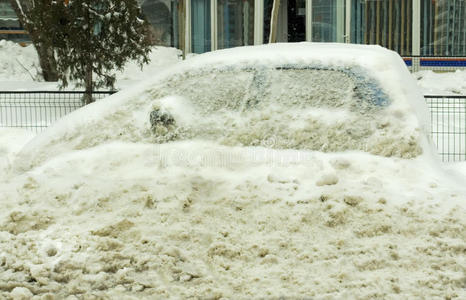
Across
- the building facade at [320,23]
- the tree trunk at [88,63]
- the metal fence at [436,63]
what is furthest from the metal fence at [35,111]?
the metal fence at [436,63]

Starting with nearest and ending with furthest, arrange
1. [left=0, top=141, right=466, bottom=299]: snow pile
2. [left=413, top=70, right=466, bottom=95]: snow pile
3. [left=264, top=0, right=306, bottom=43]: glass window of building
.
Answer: [left=0, top=141, right=466, bottom=299]: snow pile < [left=413, top=70, right=466, bottom=95]: snow pile < [left=264, top=0, right=306, bottom=43]: glass window of building

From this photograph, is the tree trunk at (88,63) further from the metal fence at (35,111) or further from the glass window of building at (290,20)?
the glass window of building at (290,20)

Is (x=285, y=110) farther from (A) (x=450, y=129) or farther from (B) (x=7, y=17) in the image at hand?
(B) (x=7, y=17)

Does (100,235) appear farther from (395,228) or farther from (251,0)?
(251,0)

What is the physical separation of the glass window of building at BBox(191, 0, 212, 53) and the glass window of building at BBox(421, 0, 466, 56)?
6.83 m

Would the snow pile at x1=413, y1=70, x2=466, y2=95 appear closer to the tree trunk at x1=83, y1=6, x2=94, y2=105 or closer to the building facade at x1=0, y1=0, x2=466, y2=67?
the building facade at x1=0, y1=0, x2=466, y2=67

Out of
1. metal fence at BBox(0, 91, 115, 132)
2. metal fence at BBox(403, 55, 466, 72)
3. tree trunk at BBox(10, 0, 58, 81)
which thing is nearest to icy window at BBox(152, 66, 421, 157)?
metal fence at BBox(0, 91, 115, 132)

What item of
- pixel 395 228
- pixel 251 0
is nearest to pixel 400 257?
pixel 395 228

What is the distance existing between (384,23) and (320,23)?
2.01 meters

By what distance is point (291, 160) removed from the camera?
6020 millimetres

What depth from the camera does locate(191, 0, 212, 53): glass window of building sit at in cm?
2348

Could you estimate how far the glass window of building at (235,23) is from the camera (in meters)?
23.0

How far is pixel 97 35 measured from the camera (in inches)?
541

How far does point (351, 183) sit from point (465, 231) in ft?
3.18
